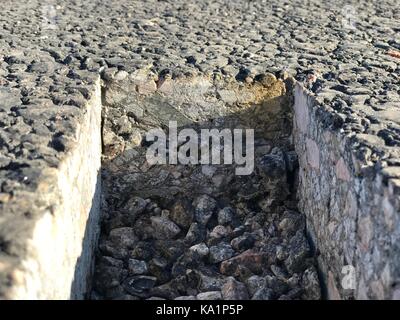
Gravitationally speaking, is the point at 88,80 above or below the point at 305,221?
above

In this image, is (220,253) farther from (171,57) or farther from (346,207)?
(171,57)

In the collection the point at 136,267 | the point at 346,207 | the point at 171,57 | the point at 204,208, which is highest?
the point at 171,57

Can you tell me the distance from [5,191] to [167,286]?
116 cm

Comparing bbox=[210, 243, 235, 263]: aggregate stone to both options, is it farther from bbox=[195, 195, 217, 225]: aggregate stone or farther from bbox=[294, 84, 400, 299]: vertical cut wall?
bbox=[294, 84, 400, 299]: vertical cut wall

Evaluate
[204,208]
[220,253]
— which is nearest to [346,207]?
[220,253]

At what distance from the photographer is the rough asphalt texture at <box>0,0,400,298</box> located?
115 inches

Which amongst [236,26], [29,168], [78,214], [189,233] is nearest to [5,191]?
[29,168]

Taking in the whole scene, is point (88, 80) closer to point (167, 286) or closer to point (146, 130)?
point (146, 130)

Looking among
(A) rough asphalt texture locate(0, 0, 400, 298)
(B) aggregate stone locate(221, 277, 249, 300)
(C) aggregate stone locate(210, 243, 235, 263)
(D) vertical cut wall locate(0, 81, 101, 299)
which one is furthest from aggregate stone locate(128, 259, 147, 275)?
(A) rough asphalt texture locate(0, 0, 400, 298)

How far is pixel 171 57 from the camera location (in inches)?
179

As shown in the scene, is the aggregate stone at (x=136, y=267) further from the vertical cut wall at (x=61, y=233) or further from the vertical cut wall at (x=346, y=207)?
the vertical cut wall at (x=346, y=207)

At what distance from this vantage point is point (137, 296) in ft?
10.6

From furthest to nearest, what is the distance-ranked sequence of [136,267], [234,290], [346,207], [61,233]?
[136,267] < [234,290] < [346,207] < [61,233]

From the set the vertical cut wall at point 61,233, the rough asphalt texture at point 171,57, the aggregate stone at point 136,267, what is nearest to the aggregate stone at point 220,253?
the aggregate stone at point 136,267
